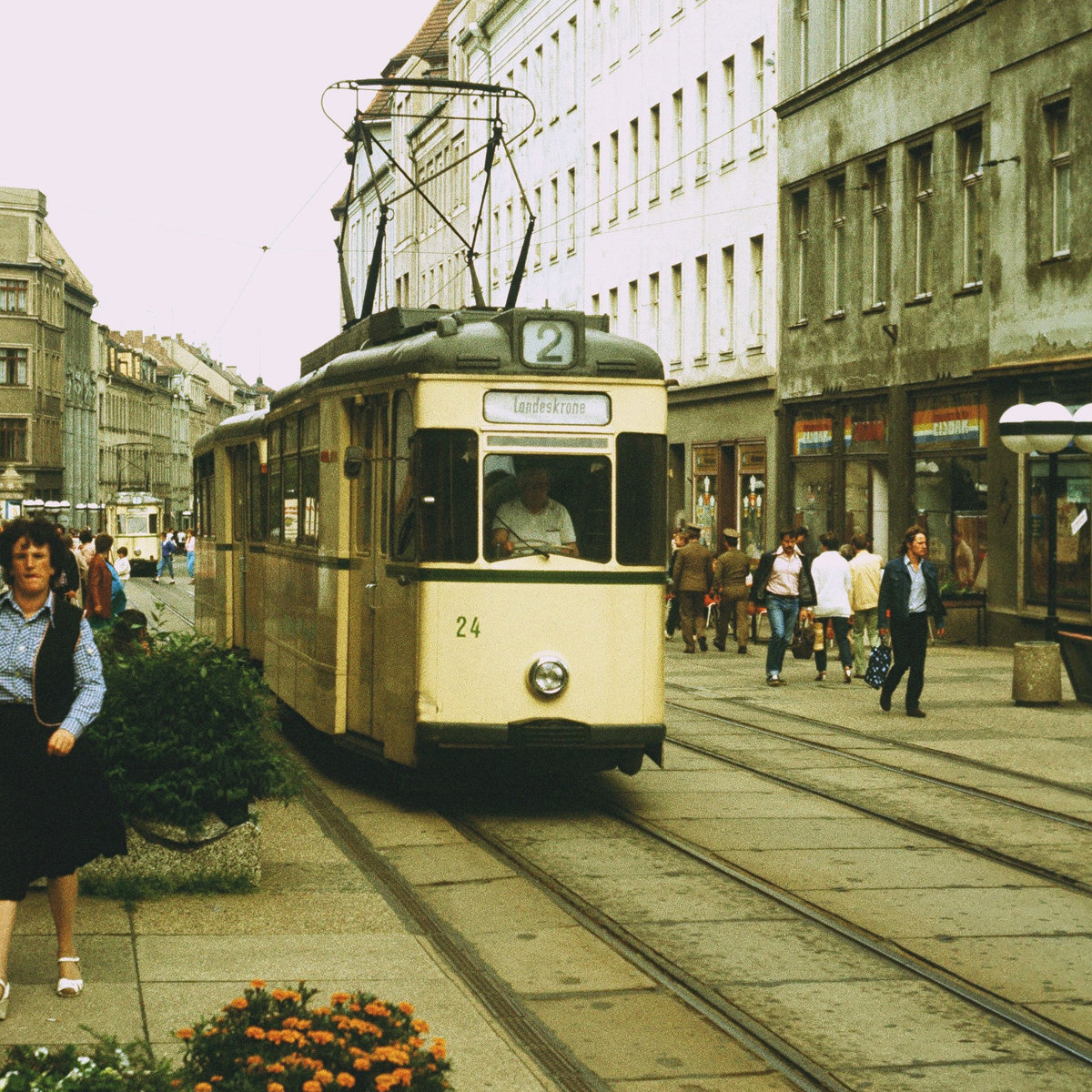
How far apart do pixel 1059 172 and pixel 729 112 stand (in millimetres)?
15700

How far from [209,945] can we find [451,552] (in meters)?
4.38

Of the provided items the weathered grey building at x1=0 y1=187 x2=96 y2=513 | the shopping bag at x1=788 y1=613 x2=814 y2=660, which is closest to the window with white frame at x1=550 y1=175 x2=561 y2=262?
the shopping bag at x1=788 y1=613 x2=814 y2=660

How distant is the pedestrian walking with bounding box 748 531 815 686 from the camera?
22844 mm

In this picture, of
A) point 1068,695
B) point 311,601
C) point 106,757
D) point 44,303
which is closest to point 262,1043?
point 106,757

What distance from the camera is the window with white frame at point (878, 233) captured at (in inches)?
1326

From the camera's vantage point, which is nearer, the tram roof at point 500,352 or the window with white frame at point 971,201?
the tram roof at point 500,352

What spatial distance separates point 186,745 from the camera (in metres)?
9.46

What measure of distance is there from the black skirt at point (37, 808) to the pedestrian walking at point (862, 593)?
674 inches

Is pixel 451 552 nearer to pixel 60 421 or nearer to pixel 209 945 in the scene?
pixel 209 945

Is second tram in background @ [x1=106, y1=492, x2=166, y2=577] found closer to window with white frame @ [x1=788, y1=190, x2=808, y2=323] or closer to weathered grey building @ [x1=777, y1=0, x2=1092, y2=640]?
window with white frame @ [x1=788, y1=190, x2=808, y2=323]

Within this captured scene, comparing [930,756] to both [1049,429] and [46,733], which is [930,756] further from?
[46,733]

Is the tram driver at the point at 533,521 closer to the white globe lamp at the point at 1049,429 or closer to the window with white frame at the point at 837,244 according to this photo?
the white globe lamp at the point at 1049,429

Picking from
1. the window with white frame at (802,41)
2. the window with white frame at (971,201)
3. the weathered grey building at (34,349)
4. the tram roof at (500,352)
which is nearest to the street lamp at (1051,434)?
the window with white frame at (971,201)

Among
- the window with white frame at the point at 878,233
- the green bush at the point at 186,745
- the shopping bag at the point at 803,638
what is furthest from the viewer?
the window with white frame at the point at 878,233
